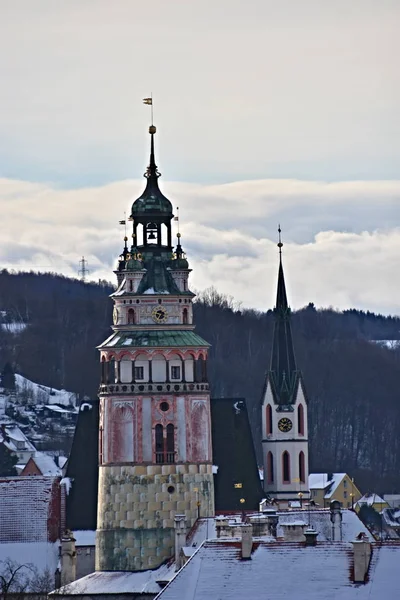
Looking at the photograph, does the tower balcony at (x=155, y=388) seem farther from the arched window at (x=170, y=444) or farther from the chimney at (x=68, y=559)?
the chimney at (x=68, y=559)

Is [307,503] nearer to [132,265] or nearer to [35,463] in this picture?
[132,265]

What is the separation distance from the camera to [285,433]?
12312 cm

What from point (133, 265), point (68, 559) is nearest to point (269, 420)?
point (68, 559)

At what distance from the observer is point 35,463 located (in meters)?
176

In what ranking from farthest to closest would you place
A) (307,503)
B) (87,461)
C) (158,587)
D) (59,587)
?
(87,461) → (307,503) → (59,587) → (158,587)

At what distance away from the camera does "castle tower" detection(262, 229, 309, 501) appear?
403 ft

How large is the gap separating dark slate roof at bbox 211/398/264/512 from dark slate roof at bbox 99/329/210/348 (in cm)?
1160

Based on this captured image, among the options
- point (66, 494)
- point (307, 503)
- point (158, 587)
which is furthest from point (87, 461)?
point (158, 587)

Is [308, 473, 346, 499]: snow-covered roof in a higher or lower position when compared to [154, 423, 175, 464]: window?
higher

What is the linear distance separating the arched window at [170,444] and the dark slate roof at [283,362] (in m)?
17.6

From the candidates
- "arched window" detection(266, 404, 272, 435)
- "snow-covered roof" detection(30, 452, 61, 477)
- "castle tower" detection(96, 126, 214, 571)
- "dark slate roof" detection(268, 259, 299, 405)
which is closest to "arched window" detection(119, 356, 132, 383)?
"castle tower" detection(96, 126, 214, 571)

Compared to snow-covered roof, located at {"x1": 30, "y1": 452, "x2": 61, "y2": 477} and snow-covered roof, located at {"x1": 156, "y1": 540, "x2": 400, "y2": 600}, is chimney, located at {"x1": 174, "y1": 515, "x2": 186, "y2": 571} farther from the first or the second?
snow-covered roof, located at {"x1": 30, "y1": 452, "x2": 61, "y2": 477}

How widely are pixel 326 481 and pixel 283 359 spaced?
4633 cm

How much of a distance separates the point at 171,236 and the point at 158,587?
614 inches
